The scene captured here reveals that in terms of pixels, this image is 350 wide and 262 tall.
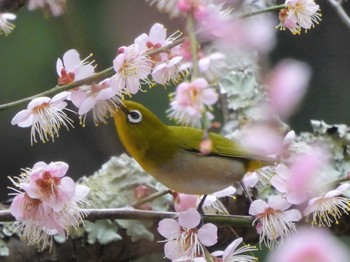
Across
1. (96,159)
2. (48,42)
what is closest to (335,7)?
(96,159)

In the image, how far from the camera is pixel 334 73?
1.90 m

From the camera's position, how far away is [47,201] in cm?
82

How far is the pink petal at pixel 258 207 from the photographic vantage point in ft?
2.83

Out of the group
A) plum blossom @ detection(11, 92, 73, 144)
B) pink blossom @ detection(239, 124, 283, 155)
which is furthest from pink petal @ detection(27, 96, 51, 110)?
pink blossom @ detection(239, 124, 283, 155)

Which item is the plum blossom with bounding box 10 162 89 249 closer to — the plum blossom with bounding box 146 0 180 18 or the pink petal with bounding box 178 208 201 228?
the pink petal with bounding box 178 208 201 228

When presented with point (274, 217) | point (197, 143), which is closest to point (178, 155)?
point (197, 143)

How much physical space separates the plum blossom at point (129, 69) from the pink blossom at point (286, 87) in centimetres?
37

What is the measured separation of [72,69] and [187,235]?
8.2 inches

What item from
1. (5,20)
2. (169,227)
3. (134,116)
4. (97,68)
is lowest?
(97,68)

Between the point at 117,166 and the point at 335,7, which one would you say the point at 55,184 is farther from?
the point at 335,7

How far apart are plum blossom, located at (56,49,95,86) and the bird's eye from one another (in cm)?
7

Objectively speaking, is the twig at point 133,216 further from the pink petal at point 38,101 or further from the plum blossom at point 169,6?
the plum blossom at point 169,6

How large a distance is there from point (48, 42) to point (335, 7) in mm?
1416

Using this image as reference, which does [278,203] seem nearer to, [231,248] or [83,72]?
[231,248]
